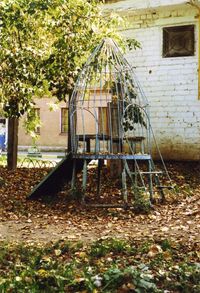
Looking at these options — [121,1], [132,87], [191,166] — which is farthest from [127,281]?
[121,1]

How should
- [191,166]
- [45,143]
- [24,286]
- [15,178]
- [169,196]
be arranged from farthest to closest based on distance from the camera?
[45,143], [191,166], [15,178], [169,196], [24,286]

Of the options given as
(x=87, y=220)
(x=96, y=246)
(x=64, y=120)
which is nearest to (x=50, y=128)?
(x=64, y=120)

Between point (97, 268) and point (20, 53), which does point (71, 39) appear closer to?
point (20, 53)

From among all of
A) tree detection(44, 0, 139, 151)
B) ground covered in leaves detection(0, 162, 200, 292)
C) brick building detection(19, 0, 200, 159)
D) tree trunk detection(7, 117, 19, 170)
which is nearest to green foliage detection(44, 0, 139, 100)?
tree detection(44, 0, 139, 151)

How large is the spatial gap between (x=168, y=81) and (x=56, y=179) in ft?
18.5

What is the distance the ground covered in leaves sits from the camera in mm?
4418

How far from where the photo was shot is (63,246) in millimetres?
5852

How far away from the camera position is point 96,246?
580 centimetres

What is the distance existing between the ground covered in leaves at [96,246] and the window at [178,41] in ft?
16.7

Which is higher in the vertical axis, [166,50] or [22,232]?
[166,50]

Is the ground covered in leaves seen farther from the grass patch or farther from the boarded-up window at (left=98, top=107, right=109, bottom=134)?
the boarded-up window at (left=98, top=107, right=109, bottom=134)

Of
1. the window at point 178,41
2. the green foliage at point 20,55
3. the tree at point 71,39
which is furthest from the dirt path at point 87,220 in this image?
the window at point 178,41

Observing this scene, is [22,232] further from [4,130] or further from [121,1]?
[4,130]

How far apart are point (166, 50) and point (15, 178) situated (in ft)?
19.2
